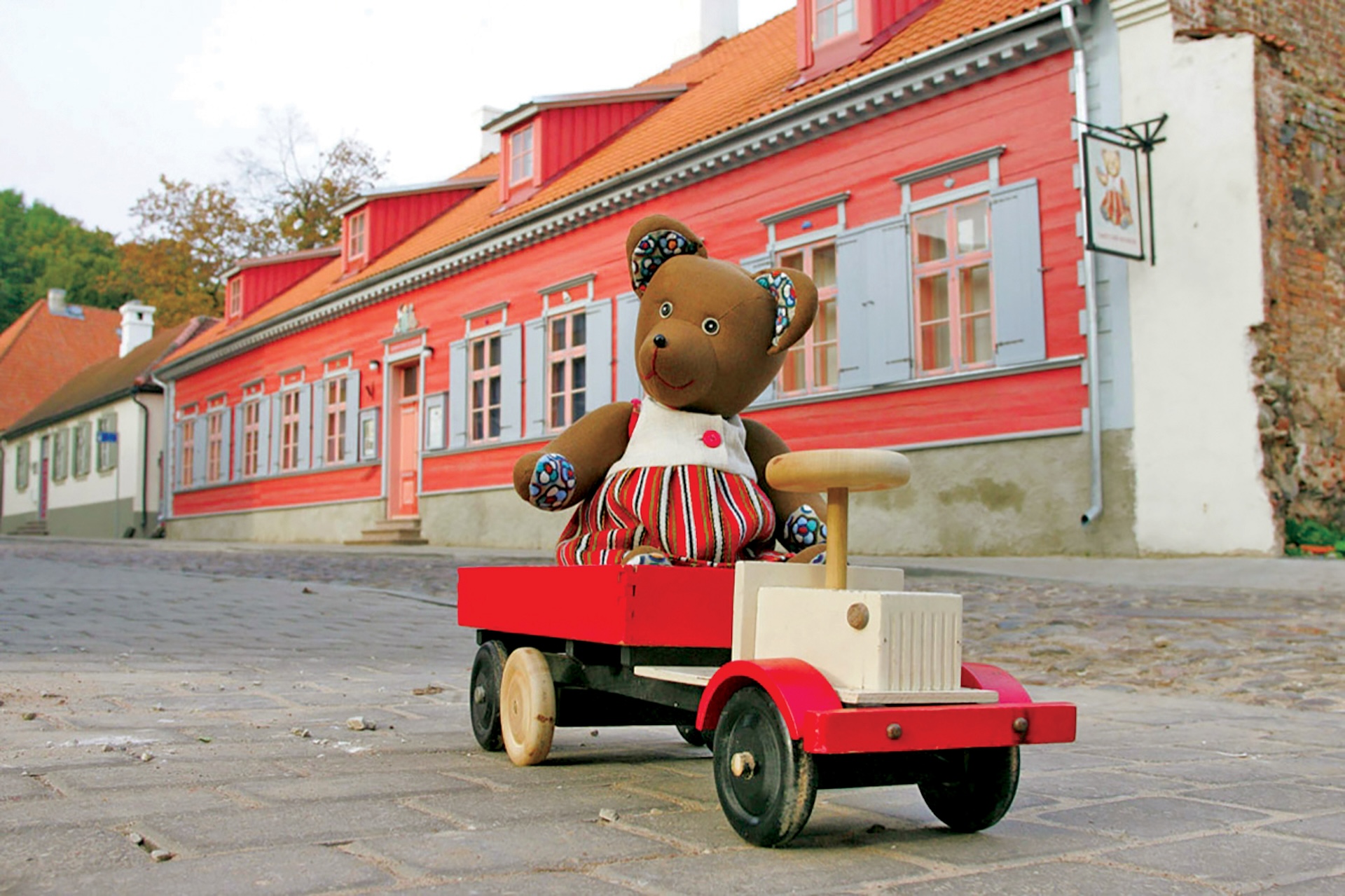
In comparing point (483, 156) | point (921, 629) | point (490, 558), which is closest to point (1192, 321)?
point (490, 558)

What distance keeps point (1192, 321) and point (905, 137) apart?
3.72 metres

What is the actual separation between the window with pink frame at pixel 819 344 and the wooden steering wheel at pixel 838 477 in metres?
11.0

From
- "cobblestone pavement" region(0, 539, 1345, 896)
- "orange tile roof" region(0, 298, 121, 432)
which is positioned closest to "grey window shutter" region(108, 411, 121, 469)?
"orange tile roof" region(0, 298, 121, 432)

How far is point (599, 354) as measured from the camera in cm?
1716

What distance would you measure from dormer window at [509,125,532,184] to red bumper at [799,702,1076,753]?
1831cm

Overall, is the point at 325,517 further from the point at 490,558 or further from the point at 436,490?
the point at 490,558

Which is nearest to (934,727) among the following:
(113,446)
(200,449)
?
(200,449)

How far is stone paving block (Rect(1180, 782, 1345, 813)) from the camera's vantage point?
3.21 m

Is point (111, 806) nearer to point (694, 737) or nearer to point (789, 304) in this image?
point (694, 737)

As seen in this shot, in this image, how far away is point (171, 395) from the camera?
107ft

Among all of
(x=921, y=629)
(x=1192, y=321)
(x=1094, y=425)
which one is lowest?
(x=921, y=629)

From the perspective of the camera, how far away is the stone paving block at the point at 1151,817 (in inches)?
113

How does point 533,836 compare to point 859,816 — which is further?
point 859,816

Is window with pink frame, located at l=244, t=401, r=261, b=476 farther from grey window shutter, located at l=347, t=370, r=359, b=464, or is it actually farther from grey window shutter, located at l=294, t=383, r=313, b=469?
grey window shutter, located at l=347, t=370, r=359, b=464
